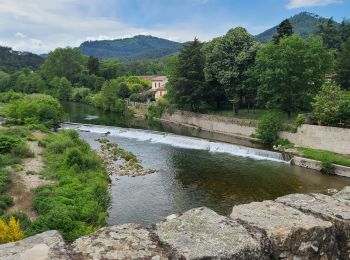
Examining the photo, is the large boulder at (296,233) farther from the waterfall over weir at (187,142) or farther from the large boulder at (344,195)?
the waterfall over weir at (187,142)

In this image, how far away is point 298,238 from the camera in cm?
420

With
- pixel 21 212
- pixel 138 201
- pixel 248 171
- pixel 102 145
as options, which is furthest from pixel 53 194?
pixel 102 145

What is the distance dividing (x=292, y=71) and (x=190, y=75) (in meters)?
13.5

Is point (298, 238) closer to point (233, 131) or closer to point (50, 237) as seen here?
point (50, 237)

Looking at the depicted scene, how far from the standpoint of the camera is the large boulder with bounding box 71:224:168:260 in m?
3.73

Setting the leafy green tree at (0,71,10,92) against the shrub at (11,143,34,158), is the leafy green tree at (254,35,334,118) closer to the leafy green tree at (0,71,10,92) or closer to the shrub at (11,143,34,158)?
the shrub at (11,143,34,158)

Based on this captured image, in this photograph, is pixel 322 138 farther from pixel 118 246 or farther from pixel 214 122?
pixel 118 246

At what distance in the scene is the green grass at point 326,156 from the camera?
88.3 feet

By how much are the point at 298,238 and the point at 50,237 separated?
2.64 meters

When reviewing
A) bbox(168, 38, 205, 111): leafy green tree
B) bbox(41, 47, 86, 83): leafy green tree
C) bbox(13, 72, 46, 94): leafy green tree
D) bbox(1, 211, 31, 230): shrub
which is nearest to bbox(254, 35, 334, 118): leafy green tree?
bbox(168, 38, 205, 111): leafy green tree

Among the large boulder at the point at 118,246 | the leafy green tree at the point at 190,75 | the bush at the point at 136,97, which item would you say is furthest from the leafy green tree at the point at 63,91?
the large boulder at the point at 118,246

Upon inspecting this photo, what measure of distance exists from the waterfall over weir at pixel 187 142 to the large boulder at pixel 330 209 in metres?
24.8

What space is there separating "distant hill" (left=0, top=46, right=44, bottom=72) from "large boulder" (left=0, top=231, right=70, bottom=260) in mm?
153387

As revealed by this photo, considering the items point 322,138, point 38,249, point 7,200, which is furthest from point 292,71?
point 38,249
